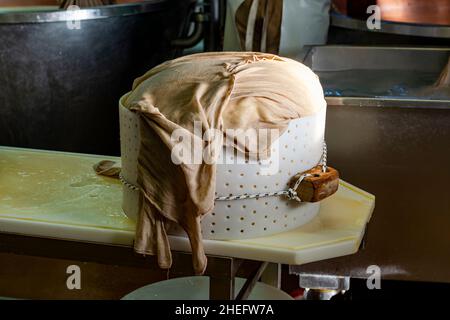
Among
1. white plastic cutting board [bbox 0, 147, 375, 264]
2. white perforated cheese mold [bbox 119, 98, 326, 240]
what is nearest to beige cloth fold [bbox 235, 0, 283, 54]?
white plastic cutting board [bbox 0, 147, 375, 264]

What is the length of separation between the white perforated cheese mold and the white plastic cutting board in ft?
0.12

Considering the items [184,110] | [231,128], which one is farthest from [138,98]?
[231,128]

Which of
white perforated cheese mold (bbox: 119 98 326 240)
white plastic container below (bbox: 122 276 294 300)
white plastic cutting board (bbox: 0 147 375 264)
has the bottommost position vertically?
white plastic container below (bbox: 122 276 294 300)

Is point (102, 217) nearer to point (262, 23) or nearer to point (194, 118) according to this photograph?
point (194, 118)

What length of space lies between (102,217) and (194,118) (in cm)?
45

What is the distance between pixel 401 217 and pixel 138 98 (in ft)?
4.75

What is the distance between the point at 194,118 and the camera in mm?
1671

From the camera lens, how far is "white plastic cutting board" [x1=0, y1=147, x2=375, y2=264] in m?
1.75

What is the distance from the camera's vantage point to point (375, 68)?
3613 millimetres

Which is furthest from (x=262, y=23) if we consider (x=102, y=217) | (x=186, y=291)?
(x=102, y=217)

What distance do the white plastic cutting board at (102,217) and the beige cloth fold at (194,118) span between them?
2.8 inches

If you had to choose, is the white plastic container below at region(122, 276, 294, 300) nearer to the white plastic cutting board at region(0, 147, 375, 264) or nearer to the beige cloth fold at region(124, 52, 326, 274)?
the white plastic cutting board at region(0, 147, 375, 264)

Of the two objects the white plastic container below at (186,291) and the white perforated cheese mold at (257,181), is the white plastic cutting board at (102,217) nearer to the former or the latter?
the white perforated cheese mold at (257,181)

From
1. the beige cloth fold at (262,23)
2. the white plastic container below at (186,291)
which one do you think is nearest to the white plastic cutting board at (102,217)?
the white plastic container below at (186,291)
